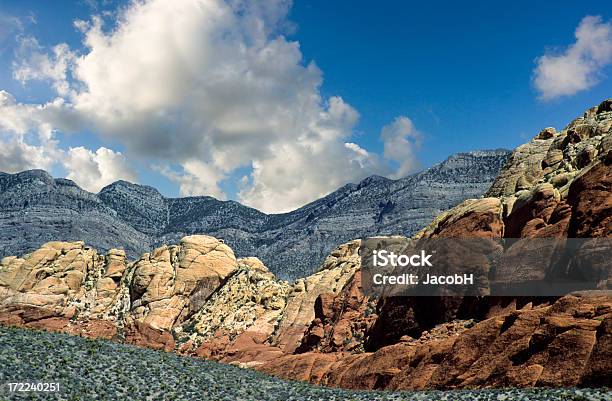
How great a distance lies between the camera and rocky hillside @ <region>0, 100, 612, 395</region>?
25641mm

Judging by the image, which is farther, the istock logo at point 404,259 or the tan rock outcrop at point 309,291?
the tan rock outcrop at point 309,291

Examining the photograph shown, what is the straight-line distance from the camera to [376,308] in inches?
2064

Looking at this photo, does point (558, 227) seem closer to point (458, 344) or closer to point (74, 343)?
point (458, 344)

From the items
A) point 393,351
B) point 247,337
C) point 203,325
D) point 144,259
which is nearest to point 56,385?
point 393,351

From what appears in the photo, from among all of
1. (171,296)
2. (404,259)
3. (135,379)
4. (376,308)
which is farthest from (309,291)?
(135,379)

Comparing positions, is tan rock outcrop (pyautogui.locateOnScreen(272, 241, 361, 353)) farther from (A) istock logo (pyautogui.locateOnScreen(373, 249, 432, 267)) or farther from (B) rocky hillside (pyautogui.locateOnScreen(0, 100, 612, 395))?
(A) istock logo (pyautogui.locateOnScreen(373, 249, 432, 267))

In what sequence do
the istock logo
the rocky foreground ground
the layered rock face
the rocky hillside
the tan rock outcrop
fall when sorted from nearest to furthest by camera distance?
1. the rocky foreground ground
2. the rocky hillside
3. the istock logo
4. the tan rock outcrop
5. the layered rock face

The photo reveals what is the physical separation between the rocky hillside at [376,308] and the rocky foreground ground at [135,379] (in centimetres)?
367

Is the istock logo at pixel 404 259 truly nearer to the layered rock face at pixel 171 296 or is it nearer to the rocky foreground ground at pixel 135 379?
the layered rock face at pixel 171 296

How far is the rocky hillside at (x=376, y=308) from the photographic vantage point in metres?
25.6

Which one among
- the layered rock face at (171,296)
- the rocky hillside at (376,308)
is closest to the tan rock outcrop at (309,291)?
the layered rock face at (171,296)

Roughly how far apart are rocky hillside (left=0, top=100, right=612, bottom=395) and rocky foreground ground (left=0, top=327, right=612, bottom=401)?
12.1ft

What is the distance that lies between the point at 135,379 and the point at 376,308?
100 ft

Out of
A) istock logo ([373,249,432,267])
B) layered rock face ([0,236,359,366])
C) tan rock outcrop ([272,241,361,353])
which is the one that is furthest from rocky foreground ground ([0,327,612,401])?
layered rock face ([0,236,359,366])
